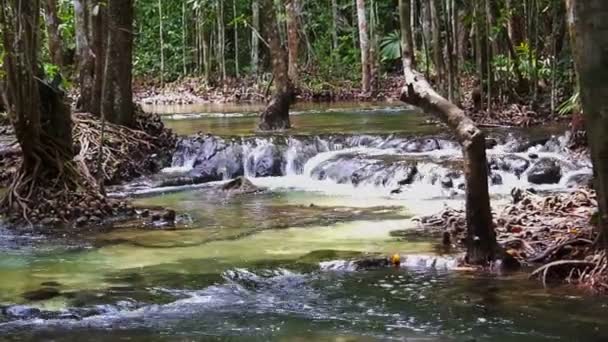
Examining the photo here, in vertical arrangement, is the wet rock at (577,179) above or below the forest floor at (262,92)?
below

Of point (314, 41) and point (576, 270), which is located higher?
point (314, 41)

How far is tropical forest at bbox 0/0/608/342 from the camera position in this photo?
19.1 feet

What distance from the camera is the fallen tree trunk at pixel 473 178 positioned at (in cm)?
692

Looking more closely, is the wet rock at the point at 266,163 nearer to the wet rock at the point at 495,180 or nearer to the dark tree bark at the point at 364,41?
the wet rock at the point at 495,180

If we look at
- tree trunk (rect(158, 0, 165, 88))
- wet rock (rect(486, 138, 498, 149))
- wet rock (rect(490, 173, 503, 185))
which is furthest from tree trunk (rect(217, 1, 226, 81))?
wet rock (rect(490, 173, 503, 185))

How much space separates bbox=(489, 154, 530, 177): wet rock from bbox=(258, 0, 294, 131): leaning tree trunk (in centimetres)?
501

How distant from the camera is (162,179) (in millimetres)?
13734

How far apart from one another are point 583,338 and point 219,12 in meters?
27.1

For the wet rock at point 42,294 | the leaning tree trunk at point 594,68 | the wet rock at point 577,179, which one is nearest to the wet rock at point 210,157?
the wet rock at point 577,179

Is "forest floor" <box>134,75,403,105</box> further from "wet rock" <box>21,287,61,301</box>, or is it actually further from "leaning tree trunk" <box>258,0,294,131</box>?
"wet rock" <box>21,287,61,301</box>

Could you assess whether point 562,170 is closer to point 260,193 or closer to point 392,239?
point 260,193

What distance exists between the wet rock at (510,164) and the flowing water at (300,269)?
17mm

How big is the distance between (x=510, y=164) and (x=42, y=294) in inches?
326

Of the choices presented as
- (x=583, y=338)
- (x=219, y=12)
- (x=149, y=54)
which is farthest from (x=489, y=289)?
(x=149, y=54)
